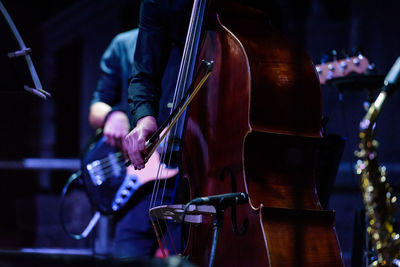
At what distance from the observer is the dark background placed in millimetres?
4711

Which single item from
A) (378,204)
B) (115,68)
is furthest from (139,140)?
(115,68)

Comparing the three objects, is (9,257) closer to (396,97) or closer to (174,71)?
(174,71)

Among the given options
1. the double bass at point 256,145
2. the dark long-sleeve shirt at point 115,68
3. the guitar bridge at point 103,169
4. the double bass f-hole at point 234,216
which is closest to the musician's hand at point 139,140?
the double bass at point 256,145

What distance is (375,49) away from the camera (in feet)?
15.4

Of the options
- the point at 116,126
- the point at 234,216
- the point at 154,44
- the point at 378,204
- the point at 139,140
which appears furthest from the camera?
the point at 116,126

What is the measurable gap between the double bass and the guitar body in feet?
2.42

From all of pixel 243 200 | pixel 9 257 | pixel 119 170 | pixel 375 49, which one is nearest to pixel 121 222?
A: pixel 119 170

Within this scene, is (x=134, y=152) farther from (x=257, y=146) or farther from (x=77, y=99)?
(x=77, y=99)

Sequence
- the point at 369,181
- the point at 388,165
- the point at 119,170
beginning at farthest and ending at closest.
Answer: the point at 388,165 → the point at 119,170 → the point at 369,181

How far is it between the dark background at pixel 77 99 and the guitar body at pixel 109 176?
2.09 metres

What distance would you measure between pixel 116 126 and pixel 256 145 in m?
1.22

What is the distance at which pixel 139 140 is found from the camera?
1.93m

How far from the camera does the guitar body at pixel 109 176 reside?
9.09 ft

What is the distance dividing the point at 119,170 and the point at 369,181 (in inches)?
66.5
